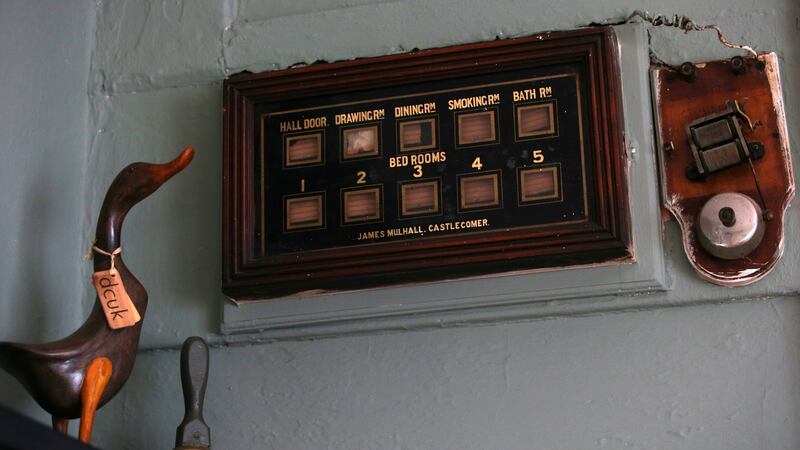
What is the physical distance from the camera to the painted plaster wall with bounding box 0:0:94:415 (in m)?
2.21

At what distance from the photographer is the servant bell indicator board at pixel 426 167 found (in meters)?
2.10

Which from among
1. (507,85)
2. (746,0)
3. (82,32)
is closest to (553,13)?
(507,85)

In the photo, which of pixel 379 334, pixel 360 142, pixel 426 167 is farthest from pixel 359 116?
pixel 379 334

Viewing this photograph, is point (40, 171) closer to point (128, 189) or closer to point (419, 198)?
point (128, 189)

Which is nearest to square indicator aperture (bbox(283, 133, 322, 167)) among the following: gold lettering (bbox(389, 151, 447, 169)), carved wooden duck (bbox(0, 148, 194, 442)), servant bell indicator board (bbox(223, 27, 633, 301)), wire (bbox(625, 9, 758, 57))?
servant bell indicator board (bbox(223, 27, 633, 301))

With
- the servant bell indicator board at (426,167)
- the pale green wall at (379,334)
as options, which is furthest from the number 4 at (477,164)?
the pale green wall at (379,334)

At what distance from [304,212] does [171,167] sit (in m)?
0.26

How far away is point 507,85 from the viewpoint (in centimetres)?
220

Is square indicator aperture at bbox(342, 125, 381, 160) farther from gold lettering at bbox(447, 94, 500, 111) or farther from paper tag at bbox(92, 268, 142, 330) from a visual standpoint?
paper tag at bbox(92, 268, 142, 330)

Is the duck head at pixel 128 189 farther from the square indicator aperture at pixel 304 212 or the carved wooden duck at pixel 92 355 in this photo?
the square indicator aperture at pixel 304 212

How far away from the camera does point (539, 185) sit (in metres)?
2.13

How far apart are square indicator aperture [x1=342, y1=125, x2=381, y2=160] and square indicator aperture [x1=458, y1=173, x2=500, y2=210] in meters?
0.17

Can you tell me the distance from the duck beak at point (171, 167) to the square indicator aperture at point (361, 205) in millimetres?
285

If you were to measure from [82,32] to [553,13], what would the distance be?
893mm
